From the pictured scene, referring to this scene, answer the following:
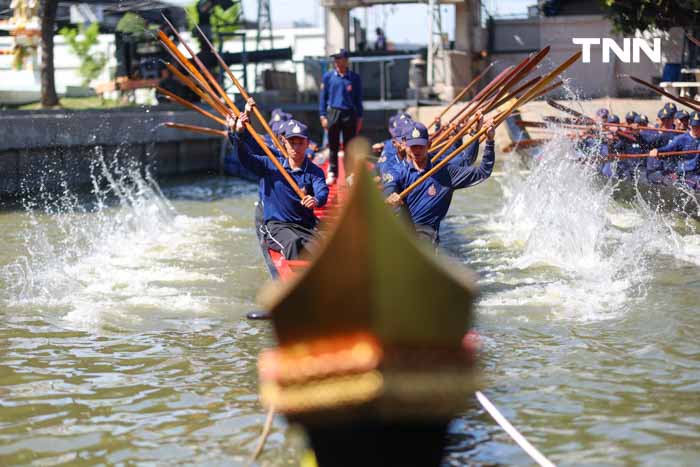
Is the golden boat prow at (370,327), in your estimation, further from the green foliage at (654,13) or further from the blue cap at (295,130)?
the green foliage at (654,13)

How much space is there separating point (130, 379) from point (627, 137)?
9900 mm

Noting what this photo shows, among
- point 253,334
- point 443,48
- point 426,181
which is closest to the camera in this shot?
point 253,334

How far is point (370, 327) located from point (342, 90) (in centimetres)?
1037

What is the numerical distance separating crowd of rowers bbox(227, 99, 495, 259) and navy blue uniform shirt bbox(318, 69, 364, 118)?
15.4 feet

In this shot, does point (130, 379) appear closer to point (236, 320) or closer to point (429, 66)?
point (236, 320)

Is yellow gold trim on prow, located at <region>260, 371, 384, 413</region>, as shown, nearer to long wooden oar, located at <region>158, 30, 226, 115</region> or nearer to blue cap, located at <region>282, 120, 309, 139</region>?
blue cap, located at <region>282, 120, 309, 139</region>

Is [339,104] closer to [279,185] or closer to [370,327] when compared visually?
[279,185]

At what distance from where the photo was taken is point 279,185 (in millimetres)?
8688

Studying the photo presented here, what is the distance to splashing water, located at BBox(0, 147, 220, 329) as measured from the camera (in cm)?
924

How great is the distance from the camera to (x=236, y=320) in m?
8.65

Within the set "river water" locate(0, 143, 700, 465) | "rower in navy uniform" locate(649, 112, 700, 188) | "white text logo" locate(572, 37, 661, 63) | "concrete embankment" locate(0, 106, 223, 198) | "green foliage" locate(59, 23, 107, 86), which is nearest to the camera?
"river water" locate(0, 143, 700, 465)

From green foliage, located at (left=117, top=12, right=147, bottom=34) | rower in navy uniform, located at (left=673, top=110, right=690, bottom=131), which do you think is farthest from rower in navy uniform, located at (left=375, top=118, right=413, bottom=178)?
green foliage, located at (left=117, top=12, right=147, bottom=34)

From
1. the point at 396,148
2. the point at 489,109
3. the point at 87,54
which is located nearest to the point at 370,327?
the point at 489,109

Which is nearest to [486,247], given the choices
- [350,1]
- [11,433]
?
[11,433]
